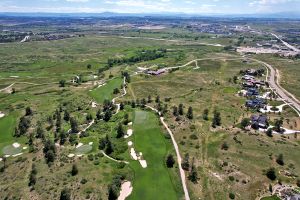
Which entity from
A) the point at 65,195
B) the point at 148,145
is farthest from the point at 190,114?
the point at 65,195

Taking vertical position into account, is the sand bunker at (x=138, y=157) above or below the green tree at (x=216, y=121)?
below

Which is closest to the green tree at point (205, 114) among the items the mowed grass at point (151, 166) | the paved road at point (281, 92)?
the mowed grass at point (151, 166)

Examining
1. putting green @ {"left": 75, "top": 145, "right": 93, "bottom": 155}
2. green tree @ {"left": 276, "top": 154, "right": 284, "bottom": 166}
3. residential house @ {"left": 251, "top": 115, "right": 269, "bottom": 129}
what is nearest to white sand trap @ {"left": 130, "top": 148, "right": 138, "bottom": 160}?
putting green @ {"left": 75, "top": 145, "right": 93, "bottom": 155}

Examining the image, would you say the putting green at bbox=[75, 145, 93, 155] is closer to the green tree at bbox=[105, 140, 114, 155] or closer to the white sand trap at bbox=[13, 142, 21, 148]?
the green tree at bbox=[105, 140, 114, 155]

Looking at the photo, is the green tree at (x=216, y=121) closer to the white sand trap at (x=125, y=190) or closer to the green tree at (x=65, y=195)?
the white sand trap at (x=125, y=190)

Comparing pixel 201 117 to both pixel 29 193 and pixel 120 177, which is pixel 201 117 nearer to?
pixel 120 177

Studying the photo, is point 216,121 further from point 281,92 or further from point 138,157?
point 281,92

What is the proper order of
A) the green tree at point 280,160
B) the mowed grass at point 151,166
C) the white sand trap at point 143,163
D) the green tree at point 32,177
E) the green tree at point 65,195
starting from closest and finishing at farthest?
1. the green tree at point 65,195
2. the mowed grass at point 151,166
3. the green tree at point 32,177
4. the white sand trap at point 143,163
5. the green tree at point 280,160
